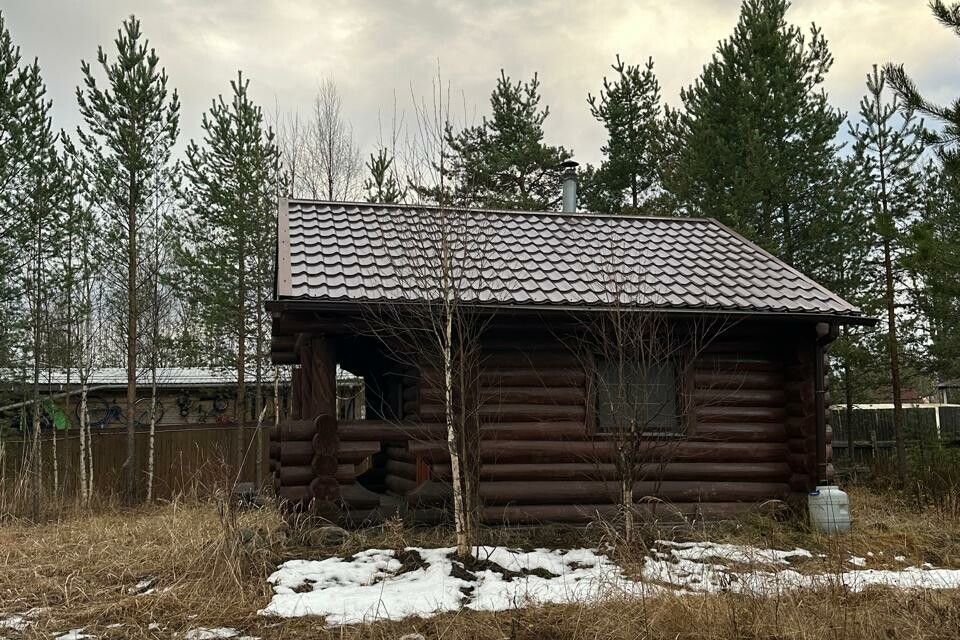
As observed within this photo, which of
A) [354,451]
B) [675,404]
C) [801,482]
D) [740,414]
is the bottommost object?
[801,482]

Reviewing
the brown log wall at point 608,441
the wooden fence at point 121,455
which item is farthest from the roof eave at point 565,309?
the wooden fence at point 121,455

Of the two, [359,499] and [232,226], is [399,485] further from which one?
[232,226]

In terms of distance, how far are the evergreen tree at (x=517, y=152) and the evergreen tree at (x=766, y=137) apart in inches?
204

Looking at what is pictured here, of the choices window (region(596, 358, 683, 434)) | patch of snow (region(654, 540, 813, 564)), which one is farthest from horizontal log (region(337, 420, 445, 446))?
patch of snow (region(654, 540, 813, 564))

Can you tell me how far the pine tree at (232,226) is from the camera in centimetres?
1861

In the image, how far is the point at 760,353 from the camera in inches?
398

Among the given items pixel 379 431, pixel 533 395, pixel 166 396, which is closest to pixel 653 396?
pixel 533 395

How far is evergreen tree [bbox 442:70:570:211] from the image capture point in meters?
23.2

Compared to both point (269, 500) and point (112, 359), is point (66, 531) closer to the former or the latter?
point (269, 500)

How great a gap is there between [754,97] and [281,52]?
35.6ft

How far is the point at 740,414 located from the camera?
9.89 metres

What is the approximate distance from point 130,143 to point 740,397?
13.5 metres

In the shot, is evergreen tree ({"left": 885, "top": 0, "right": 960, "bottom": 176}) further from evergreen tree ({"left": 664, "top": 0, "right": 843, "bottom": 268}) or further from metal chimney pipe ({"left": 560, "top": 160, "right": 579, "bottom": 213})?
evergreen tree ({"left": 664, "top": 0, "right": 843, "bottom": 268})

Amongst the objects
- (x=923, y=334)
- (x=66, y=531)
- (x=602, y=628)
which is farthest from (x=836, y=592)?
(x=923, y=334)
